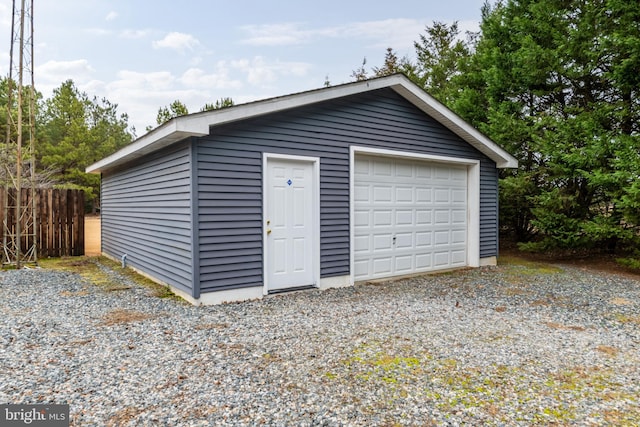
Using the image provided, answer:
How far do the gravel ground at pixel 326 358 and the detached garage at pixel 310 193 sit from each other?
663 mm

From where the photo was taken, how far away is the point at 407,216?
6.93m

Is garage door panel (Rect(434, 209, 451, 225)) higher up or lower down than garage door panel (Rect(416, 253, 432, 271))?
higher up

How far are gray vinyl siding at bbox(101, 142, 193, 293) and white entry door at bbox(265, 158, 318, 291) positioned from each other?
1103 millimetres

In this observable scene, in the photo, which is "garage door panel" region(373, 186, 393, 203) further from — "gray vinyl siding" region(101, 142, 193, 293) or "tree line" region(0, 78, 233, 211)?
"tree line" region(0, 78, 233, 211)

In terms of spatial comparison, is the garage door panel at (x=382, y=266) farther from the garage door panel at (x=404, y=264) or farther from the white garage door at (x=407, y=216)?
the garage door panel at (x=404, y=264)

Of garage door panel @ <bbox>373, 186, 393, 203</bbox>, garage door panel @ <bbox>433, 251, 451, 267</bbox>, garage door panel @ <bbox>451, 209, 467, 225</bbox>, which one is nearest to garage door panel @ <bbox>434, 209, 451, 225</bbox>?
garage door panel @ <bbox>451, 209, 467, 225</bbox>

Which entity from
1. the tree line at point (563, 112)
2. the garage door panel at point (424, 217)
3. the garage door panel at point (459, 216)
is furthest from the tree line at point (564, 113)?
the garage door panel at point (424, 217)

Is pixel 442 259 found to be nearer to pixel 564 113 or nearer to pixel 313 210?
pixel 313 210

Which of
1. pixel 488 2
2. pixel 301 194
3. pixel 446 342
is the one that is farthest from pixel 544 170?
pixel 446 342

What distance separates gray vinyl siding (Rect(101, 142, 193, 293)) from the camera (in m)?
5.03

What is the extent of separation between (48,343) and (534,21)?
36.8ft

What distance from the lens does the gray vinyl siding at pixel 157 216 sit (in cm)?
503

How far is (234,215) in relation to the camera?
5031 millimetres

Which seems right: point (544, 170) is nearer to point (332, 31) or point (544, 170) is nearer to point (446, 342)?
point (446, 342)
